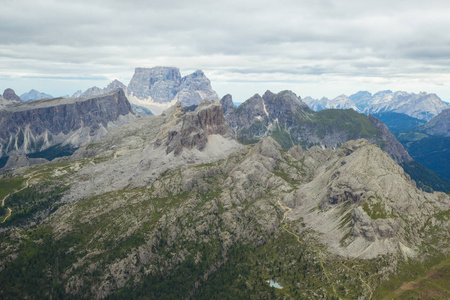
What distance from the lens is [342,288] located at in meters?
199

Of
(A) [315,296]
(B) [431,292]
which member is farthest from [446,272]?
(A) [315,296]

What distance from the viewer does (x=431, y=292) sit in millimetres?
180750

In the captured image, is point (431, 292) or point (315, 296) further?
point (315, 296)

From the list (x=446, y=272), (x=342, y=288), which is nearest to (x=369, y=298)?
(x=342, y=288)

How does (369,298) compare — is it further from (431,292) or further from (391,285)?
(431,292)

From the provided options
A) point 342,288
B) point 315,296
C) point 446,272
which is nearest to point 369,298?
point 342,288

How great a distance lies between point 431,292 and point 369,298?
115 ft

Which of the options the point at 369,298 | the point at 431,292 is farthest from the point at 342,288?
the point at 431,292

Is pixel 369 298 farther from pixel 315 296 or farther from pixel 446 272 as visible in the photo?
pixel 446 272

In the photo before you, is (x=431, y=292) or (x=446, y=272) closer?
(x=431, y=292)

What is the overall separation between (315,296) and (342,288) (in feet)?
60.7

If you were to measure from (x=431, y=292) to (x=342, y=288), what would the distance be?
49877mm

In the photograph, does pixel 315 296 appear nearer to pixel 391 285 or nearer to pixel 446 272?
pixel 391 285

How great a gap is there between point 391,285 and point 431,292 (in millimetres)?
21688
